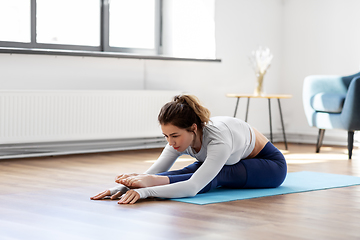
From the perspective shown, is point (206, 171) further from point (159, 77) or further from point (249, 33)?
point (249, 33)

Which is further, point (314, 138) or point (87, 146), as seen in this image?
point (314, 138)

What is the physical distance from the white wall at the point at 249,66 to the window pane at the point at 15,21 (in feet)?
1.35

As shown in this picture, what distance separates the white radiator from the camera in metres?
4.39

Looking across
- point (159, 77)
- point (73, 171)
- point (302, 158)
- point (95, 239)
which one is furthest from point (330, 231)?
point (159, 77)

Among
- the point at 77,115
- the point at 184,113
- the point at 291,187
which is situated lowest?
the point at 291,187

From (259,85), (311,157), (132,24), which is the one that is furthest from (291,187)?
(132,24)

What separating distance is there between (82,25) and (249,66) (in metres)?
1.88

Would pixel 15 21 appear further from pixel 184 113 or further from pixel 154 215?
pixel 154 215

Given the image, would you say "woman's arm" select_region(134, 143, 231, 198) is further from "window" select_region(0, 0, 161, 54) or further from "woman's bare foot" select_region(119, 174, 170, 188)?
"window" select_region(0, 0, 161, 54)

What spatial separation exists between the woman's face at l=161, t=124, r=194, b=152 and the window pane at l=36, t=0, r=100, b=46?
273 centimetres

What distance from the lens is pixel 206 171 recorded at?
2.52 m

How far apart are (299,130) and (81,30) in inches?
103

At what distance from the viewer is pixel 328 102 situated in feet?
15.9

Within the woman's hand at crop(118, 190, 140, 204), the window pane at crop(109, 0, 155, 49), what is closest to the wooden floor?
the woman's hand at crop(118, 190, 140, 204)
